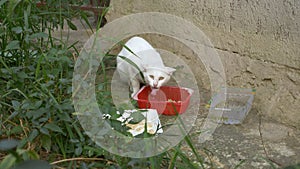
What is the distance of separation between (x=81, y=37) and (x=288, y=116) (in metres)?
2.25

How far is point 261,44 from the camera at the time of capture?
8.27ft

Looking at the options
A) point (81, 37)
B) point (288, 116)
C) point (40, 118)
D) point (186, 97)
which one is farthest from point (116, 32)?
point (40, 118)

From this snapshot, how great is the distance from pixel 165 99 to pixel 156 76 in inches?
8.5

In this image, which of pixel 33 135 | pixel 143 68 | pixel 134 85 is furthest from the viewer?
pixel 134 85

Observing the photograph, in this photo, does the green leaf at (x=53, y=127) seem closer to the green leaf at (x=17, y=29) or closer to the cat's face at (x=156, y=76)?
the green leaf at (x=17, y=29)

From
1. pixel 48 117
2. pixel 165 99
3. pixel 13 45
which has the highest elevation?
pixel 13 45

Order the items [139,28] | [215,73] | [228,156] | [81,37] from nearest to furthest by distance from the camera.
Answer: [228,156] → [215,73] → [139,28] → [81,37]

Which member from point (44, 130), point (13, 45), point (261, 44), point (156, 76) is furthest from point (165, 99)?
point (44, 130)

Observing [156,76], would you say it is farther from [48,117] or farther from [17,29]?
[48,117]

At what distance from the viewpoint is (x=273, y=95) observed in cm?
251

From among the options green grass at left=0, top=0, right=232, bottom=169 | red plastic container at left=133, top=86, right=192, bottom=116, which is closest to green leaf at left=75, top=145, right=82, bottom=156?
green grass at left=0, top=0, right=232, bottom=169

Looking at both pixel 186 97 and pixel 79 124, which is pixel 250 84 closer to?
pixel 186 97

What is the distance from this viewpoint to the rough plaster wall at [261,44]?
238 centimetres

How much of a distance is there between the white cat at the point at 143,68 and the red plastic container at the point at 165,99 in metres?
0.08
